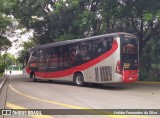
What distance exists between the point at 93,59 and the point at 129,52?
8.18 feet

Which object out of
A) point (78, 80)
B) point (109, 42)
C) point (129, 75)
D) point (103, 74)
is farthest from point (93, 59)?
point (129, 75)

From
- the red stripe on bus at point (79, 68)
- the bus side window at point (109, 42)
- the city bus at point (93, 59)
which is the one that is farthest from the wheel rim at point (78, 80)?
the bus side window at point (109, 42)

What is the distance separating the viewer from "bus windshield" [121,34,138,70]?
54.6 feet

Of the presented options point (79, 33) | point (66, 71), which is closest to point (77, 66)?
point (66, 71)

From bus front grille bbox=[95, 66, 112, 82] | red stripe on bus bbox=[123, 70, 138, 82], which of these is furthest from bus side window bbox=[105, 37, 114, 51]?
red stripe on bus bbox=[123, 70, 138, 82]

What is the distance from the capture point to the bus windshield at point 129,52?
16656mm

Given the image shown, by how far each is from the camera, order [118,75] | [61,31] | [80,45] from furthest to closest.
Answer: [61,31]
[80,45]
[118,75]

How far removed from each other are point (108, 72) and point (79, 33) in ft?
31.1

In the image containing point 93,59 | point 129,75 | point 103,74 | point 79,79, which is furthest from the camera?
point 79,79

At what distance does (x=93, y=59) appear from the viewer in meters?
18.1

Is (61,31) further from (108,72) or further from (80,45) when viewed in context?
(108,72)

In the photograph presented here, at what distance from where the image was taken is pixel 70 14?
24.8 meters

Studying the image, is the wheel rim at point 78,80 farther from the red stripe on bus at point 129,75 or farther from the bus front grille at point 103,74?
the red stripe on bus at point 129,75

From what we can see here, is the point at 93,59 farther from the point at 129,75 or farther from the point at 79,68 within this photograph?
the point at 129,75
